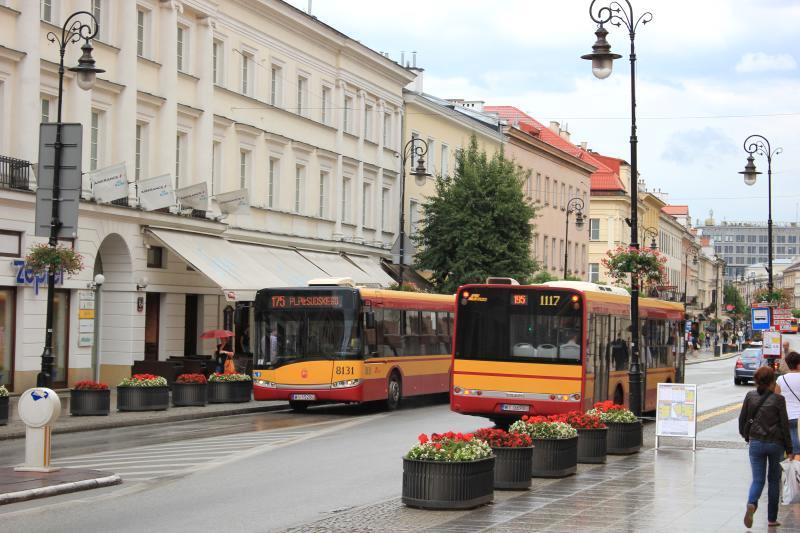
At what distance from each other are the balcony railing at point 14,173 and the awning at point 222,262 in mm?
6243

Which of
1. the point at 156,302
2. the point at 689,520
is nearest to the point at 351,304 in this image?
the point at 156,302

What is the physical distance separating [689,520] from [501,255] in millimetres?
44227

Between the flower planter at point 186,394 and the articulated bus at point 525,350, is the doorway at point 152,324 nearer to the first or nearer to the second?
the flower planter at point 186,394

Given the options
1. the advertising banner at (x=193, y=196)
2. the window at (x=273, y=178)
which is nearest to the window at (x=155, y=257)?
the advertising banner at (x=193, y=196)

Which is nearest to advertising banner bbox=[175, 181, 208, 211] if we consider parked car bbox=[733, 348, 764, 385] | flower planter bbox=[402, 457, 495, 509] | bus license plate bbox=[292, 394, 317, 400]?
bus license plate bbox=[292, 394, 317, 400]

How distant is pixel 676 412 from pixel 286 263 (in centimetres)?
2597

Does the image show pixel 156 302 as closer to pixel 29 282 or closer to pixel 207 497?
pixel 29 282

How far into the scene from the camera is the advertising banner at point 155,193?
3700cm

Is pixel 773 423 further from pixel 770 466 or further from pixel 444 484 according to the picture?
pixel 444 484

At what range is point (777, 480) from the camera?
42.9 ft

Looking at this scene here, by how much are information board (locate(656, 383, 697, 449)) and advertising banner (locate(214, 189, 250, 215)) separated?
73.6ft

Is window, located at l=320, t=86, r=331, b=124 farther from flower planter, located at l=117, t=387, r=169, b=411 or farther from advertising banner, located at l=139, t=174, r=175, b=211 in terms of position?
flower planter, located at l=117, t=387, r=169, b=411

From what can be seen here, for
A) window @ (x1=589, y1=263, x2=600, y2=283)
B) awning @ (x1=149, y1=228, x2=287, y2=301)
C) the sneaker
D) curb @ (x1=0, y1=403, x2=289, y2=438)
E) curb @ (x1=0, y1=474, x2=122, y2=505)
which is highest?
window @ (x1=589, y1=263, x2=600, y2=283)

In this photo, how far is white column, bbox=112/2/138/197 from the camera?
3669cm
